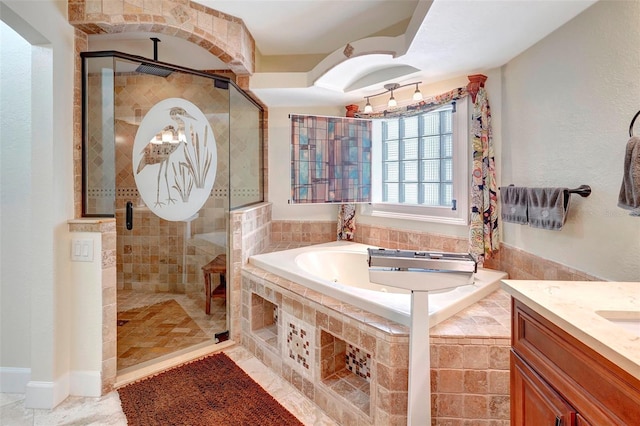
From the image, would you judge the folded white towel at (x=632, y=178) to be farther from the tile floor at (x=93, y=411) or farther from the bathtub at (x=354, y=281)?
the tile floor at (x=93, y=411)

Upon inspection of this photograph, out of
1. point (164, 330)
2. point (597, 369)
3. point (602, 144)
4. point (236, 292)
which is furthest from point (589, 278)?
point (164, 330)

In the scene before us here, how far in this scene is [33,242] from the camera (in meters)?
1.87

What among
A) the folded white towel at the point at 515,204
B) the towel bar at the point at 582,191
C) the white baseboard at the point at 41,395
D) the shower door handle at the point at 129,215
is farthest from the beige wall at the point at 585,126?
the white baseboard at the point at 41,395

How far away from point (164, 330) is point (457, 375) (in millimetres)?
2436

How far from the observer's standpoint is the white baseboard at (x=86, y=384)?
1973mm

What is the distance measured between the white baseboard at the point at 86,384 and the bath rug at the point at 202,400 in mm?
135

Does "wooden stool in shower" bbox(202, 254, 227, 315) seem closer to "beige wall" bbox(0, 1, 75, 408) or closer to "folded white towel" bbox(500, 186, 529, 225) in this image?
"beige wall" bbox(0, 1, 75, 408)

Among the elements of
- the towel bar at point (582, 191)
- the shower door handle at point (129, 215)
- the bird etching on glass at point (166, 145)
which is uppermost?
the bird etching on glass at point (166, 145)

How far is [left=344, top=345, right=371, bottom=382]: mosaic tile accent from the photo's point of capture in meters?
1.92

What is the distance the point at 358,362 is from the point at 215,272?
1.66 meters

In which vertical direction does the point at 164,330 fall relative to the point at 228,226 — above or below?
below

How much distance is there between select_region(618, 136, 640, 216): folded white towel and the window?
1.38 metres

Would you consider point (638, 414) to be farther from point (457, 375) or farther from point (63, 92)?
point (63, 92)

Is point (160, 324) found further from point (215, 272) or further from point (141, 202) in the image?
point (141, 202)
